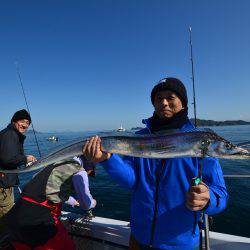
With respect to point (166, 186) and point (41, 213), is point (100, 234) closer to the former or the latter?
point (41, 213)

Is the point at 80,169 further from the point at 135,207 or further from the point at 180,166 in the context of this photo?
the point at 180,166

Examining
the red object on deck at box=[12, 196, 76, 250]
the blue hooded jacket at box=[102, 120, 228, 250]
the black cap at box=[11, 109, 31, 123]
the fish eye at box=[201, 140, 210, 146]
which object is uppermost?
the black cap at box=[11, 109, 31, 123]

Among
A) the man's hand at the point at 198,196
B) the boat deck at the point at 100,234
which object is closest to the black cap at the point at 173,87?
the man's hand at the point at 198,196

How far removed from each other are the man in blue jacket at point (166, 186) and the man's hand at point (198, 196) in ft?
0.33

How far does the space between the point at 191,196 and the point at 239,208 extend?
9693 millimetres

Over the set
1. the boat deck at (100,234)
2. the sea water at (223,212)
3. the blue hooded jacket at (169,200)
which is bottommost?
the sea water at (223,212)

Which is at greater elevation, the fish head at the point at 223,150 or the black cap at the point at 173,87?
the black cap at the point at 173,87

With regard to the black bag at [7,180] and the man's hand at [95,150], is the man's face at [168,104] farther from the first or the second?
the black bag at [7,180]

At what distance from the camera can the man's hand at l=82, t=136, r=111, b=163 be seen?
300cm

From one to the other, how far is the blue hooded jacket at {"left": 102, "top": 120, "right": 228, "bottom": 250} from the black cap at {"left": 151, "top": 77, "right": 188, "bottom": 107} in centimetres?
79

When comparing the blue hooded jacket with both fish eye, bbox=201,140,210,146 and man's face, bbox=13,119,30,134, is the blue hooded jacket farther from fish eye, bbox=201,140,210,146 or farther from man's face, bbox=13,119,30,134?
man's face, bbox=13,119,30,134

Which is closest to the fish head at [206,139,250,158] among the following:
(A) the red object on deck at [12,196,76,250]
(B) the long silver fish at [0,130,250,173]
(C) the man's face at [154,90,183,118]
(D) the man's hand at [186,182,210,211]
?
(B) the long silver fish at [0,130,250,173]

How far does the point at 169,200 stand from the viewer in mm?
2852

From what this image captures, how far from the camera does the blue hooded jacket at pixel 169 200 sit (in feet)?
9.18
